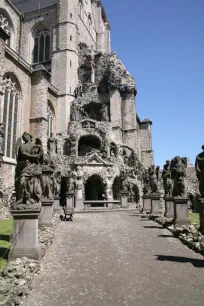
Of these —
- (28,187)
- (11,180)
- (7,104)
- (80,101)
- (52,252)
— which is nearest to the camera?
(28,187)

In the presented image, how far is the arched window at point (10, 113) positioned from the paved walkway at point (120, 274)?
1840 cm

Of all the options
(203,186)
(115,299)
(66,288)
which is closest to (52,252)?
(66,288)

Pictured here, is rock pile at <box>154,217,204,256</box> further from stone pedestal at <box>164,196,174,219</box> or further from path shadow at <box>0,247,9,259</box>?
path shadow at <box>0,247,9,259</box>

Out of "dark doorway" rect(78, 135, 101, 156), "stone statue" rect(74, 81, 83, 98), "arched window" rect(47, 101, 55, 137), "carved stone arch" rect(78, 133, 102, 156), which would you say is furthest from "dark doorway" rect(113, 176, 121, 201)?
"stone statue" rect(74, 81, 83, 98)

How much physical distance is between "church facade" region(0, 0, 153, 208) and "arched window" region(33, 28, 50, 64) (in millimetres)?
142

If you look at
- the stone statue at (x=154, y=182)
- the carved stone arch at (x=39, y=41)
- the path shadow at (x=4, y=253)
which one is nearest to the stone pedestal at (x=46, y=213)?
the path shadow at (x=4, y=253)

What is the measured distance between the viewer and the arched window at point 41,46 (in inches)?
1539

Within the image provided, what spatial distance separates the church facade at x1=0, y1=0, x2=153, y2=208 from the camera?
27812 mm

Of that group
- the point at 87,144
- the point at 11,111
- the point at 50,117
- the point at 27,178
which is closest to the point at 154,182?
the point at 27,178

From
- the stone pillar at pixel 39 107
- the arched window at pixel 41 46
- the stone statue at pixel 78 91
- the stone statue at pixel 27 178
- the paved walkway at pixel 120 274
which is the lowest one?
the paved walkway at pixel 120 274

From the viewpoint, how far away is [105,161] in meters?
28.9

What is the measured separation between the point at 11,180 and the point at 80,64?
22.1 metres

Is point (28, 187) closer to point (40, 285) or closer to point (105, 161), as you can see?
point (40, 285)

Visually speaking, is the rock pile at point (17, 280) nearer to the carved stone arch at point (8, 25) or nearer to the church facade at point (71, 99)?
the church facade at point (71, 99)
